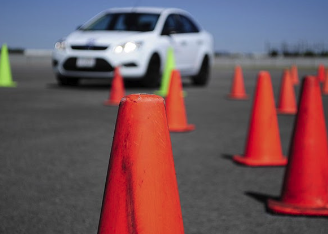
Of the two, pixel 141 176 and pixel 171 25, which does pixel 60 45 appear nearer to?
pixel 171 25

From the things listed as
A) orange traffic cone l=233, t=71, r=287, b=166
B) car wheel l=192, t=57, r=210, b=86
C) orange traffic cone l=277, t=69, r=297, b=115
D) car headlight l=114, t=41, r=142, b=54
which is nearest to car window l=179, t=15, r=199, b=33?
car wheel l=192, t=57, r=210, b=86

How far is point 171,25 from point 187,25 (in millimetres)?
854

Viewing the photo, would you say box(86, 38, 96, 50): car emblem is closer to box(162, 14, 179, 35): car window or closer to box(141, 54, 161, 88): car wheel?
box(141, 54, 161, 88): car wheel

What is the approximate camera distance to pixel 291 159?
3.59 metres

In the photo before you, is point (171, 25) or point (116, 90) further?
point (171, 25)

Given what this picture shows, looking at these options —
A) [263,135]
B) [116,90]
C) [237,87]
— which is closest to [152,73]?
[237,87]

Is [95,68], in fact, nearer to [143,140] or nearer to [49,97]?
[49,97]

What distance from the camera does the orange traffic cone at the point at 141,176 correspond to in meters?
2.30

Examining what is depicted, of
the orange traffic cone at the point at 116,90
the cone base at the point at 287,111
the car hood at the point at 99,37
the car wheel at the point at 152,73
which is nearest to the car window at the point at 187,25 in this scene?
the car wheel at the point at 152,73

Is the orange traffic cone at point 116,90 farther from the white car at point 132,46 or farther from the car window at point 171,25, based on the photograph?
the car window at point 171,25

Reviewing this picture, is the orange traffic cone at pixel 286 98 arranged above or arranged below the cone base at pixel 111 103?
above

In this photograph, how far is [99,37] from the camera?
11.6 metres

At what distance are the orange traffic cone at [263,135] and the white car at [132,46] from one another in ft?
22.1

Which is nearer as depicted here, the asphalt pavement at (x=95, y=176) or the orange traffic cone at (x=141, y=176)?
the orange traffic cone at (x=141, y=176)
